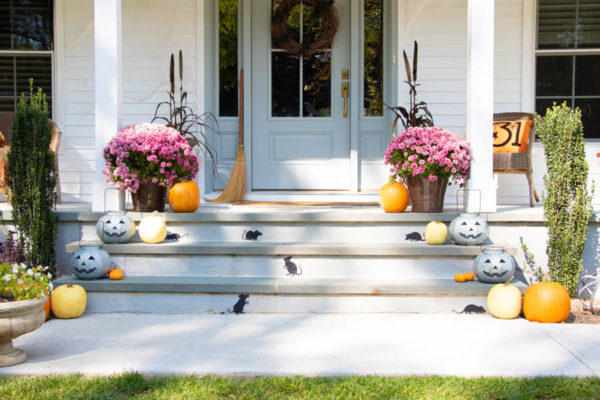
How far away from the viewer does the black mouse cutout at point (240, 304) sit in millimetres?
4109

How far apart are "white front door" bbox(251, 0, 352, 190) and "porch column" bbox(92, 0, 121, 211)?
1.85 m

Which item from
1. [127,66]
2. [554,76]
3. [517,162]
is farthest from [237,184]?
[554,76]

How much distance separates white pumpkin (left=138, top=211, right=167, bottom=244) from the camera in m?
4.52

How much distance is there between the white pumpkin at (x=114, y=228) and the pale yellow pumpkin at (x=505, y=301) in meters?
2.44

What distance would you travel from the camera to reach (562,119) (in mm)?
4457

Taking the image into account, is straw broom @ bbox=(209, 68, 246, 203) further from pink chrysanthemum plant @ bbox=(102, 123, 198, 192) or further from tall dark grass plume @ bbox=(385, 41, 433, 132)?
tall dark grass plume @ bbox=(385, 41, 433, 132)

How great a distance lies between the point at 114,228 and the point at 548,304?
2.82 meters

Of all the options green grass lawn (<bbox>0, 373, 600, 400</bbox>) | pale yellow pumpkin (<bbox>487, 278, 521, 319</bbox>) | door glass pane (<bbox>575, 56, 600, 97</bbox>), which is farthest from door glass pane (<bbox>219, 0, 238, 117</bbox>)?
green grass lawn (<bbox>0, 373, 600, 400</bbox>)

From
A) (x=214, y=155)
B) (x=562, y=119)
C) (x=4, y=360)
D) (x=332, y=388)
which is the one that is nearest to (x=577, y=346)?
(x=332, y=388)

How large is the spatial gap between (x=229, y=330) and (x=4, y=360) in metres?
1.17

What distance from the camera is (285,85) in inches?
258

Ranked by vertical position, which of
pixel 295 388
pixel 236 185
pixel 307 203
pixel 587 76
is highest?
pixel 587 76

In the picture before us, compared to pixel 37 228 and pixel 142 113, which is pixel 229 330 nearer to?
pixel 37 228

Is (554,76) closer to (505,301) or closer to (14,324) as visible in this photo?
(505,301)
